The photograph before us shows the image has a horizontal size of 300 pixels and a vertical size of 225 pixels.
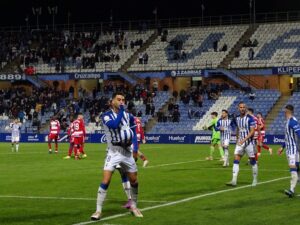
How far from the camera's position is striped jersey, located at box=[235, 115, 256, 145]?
21.0m

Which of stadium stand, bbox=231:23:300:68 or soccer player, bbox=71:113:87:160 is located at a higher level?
stadium stand, bbox=231:23:300:68

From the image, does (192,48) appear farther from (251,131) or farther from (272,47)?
(251,131)

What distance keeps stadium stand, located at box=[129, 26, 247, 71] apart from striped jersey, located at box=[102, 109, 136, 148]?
Result: 170ft

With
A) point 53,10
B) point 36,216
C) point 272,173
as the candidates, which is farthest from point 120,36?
point 36,216

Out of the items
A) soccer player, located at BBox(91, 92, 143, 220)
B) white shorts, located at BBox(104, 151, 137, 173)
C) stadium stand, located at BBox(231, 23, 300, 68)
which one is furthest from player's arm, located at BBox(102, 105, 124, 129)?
stadium stand, located at BBox(231, 23, 300, 68)

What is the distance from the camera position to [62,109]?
66625 millimetres

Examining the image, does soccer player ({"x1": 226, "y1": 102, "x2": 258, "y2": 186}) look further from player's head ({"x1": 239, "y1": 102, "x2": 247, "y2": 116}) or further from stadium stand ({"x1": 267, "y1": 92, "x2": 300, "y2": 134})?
stadium stand ({"x1": 267, "y1": 92, "x2": 300, "y2": 134})

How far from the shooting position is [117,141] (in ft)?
45.8

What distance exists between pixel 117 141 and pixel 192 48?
57119 millimetres

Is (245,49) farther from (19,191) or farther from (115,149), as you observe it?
(115,149)

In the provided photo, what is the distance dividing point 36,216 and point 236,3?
2445 inches

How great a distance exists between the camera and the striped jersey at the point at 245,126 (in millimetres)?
21000

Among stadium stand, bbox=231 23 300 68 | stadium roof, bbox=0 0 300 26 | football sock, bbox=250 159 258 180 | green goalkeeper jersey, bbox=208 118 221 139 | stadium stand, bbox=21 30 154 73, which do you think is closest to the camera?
football sock, bbox=250 159 258 180

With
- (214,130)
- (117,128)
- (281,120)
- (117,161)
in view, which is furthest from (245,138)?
(281,120)
